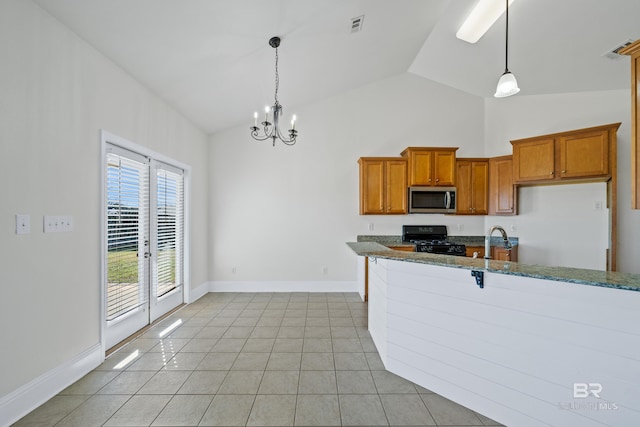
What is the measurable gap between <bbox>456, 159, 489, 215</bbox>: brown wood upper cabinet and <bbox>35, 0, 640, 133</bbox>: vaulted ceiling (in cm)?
132

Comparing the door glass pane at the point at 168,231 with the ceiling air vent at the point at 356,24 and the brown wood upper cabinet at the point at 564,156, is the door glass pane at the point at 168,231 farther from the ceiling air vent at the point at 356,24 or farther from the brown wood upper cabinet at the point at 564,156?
the brown wood upper cabinet at the point at 564,156

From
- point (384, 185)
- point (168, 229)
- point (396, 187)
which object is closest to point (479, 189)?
point (396, 187)

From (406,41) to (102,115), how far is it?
3.83 meters

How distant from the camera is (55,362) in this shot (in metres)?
1.95

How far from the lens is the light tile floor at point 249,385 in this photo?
1.74 m

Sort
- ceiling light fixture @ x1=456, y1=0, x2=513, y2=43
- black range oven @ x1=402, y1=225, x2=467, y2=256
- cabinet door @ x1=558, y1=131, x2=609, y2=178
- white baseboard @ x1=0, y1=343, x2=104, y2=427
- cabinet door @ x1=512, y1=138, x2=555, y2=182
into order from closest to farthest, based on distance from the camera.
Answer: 1. white baseboard @ x1=0, y1=343, x2=104, y2=427
2. ceiling light fixture @ x1=456, y1=0, x2=513, y2=43
3. cabinet door @ x1=558, y1=131, x2=609, y2=178
4. cabinet door @ x1=512, y1=138, x2=555, y2=182
5. black range oven @ x1=402, y1=225, x2=467, y2=256

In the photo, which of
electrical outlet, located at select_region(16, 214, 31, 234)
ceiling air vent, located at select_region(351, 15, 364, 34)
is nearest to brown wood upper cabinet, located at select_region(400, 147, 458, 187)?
ceiling air vent, located at select_region(351, 15, 364, 34)

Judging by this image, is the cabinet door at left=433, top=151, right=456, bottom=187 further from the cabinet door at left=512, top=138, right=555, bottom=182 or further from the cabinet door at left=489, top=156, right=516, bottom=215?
the cabinet door at left=512, top=138, right=555, bottom=182

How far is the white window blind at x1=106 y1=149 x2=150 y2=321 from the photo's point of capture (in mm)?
2559

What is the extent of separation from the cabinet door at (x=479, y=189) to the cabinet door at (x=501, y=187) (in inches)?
2.4

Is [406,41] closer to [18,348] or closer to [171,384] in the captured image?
[171,384]

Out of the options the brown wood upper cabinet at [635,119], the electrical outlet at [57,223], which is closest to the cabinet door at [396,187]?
the brown wood upper cabinet at [635,119]

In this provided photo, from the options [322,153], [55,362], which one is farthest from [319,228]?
[55,362]

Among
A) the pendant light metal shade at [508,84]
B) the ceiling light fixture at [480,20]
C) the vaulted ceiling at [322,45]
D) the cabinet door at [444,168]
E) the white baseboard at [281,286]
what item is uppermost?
the ceiling light fixture at [480,20]
